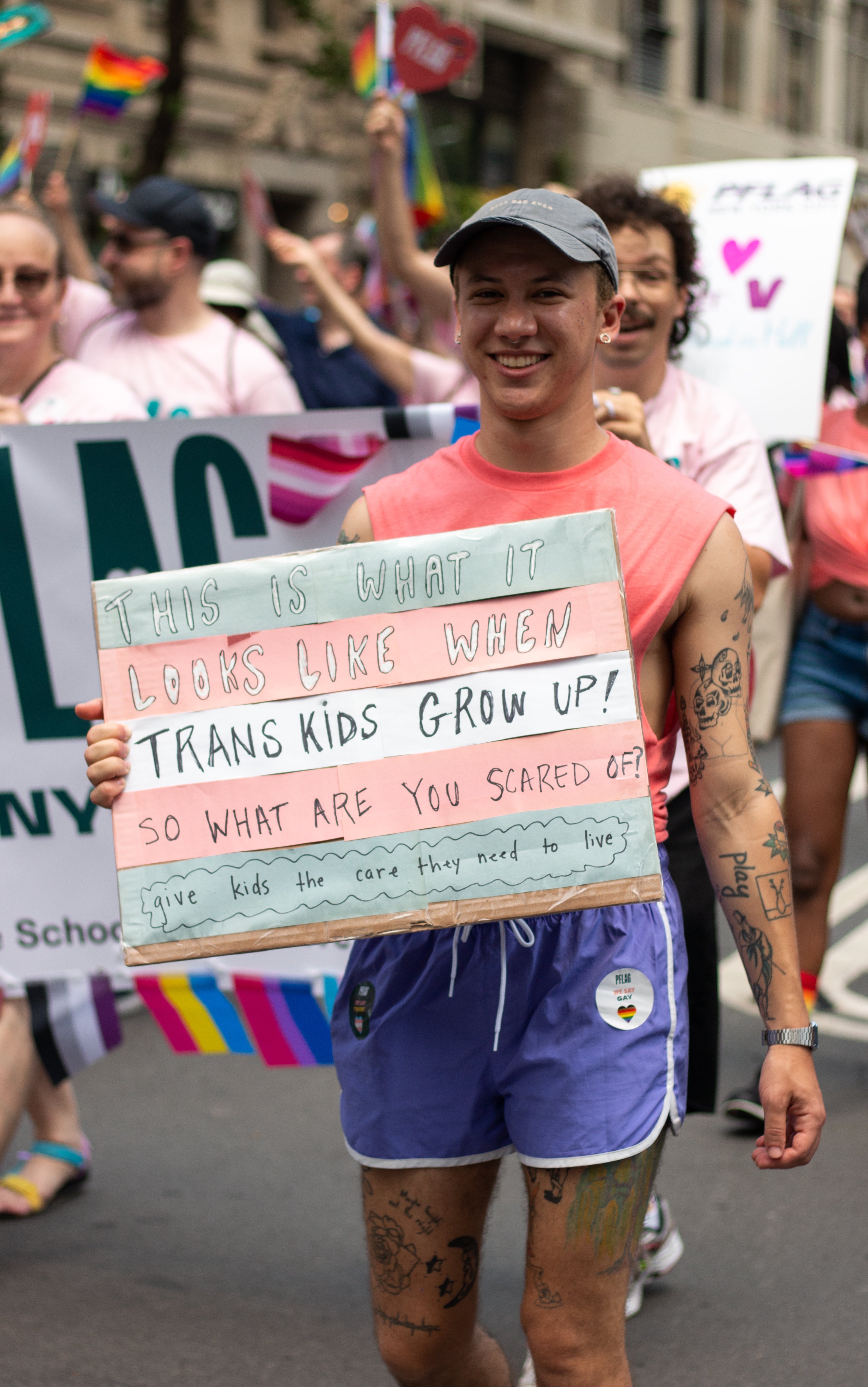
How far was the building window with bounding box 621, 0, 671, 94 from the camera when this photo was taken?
29.7m

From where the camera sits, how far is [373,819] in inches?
84.1

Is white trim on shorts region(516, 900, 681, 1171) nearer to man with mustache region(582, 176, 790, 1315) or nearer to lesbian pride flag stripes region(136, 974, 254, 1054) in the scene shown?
man with mustache region(582, 176, 790, 1315)

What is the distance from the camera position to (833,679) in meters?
4.43

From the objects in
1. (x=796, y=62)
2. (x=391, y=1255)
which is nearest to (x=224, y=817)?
(x=391, y=1255)

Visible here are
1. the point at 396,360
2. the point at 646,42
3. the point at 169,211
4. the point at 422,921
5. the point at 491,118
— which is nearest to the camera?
the point at 422,921

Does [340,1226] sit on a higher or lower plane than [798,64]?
higher

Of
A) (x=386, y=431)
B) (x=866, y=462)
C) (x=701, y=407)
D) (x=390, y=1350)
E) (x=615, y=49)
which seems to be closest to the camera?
(x=390, y=1350)

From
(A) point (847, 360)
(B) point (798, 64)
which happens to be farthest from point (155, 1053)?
(B) point (798, 64)

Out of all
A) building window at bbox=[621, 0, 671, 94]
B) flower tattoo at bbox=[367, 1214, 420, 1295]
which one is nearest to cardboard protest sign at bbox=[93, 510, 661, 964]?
flower tattoo at bbox=[367, 1214, 420, 1295]

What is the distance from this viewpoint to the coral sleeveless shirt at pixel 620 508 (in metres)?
2.25

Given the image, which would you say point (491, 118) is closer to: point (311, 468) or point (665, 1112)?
point (311, 468)

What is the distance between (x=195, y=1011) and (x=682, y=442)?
164cm

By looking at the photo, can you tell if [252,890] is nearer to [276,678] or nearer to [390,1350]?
[276,678]

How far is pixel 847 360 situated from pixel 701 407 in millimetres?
1924
